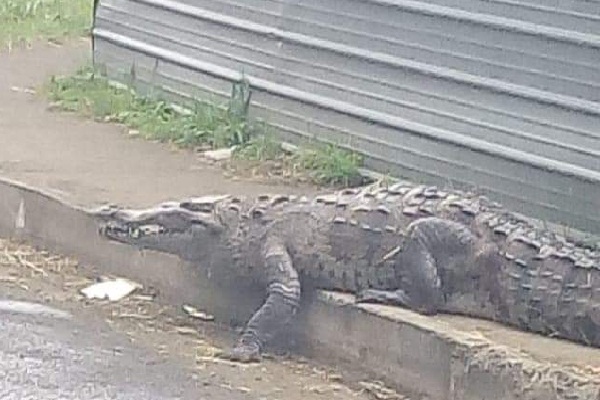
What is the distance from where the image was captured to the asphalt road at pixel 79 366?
624 centimetres

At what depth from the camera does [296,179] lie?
896 cm

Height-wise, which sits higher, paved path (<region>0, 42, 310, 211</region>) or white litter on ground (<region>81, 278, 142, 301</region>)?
paved path (<region>0, 42, 310, 211</region>)

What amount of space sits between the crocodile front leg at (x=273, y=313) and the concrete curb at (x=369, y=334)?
2.9 inches

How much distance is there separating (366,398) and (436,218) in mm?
742

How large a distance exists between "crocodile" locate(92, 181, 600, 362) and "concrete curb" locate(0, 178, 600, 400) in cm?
11

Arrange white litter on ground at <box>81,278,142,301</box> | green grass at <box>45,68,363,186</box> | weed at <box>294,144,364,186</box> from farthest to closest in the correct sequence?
green grass at <box>45,68,363,186</box>
weed at <box>294,144,364,186</box>
white litter on ground at <box>81,278,142,301</box>

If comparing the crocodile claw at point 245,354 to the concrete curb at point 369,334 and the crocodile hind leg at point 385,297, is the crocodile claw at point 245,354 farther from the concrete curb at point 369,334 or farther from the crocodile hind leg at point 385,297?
the crocodile hind leg at point 385,297

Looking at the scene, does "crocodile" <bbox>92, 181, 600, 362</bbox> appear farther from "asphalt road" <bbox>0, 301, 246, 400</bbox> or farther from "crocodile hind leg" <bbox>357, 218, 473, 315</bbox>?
"asphalt road" <bbox>0, 301, 246, 400</bbox>

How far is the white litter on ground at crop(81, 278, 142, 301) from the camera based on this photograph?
7.65 m

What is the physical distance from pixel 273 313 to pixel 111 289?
3.68 feet

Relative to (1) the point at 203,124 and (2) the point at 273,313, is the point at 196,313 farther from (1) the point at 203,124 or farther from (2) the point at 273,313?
(1) the point at 203,124

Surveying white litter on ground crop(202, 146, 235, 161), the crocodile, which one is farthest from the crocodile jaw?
white litter on ground crop(202, 146, 235, 161)

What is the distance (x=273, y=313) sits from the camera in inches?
269

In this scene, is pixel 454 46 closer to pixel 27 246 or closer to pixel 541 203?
pixel 541 203
